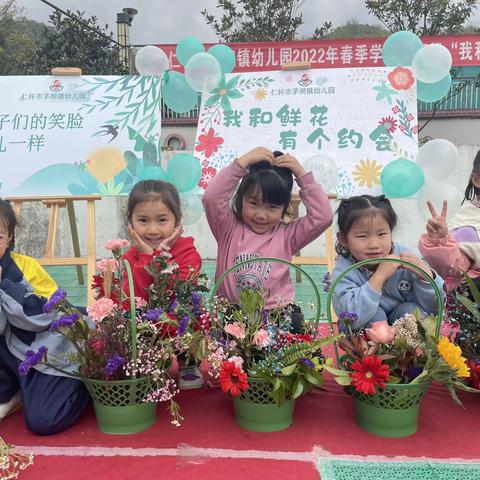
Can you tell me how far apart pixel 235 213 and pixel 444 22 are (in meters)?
10.4

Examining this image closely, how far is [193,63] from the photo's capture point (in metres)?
3.38

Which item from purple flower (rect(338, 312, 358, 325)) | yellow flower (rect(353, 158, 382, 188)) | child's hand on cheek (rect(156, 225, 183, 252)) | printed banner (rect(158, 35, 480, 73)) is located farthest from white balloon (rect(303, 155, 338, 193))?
printed banner (rect(158, 35, 480, 73))

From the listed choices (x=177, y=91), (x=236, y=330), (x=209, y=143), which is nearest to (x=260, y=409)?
(x=236, y=330)

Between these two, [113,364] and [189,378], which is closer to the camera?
[113,364]

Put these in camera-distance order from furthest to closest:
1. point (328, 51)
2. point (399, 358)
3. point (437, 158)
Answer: point (328, 51)
point (437, 158)
point (399, 358)

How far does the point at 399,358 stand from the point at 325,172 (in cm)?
176

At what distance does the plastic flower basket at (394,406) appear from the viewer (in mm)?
1631

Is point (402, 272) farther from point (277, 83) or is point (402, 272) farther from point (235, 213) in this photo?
point (277, 83)

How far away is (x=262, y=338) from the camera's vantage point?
5.43 feet

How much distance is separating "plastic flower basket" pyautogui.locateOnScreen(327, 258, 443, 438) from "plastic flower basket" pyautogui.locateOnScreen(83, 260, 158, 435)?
705 mm

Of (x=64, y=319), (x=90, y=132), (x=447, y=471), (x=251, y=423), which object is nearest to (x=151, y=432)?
(x=251, y=423)

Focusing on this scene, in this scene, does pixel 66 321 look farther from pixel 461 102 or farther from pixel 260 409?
pixel 461 102

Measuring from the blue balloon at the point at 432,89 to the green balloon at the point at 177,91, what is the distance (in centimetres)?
167

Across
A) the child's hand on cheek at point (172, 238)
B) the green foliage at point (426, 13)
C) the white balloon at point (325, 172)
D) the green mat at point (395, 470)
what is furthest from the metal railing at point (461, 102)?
the green mat at point (395, 470)
